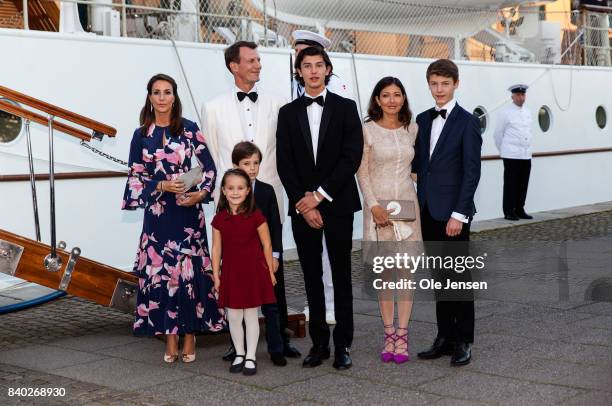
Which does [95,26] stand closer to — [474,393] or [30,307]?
[30,307]

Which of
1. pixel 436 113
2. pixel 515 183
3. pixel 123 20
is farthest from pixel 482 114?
pixel 436 113

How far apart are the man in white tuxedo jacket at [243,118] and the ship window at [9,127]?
346cm

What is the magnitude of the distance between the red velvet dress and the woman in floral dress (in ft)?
1.54

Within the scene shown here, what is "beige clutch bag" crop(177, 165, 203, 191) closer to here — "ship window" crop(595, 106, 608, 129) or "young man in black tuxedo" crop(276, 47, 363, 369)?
"young man in black tuxedo" crop(276, 47, 363, 369)

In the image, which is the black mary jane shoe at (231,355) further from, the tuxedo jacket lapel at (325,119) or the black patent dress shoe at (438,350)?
the tuxedo jacket lapel at (325,119)

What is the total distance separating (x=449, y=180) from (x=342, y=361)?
124 centimetres

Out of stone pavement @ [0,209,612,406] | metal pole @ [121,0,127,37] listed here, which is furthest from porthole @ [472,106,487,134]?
stone pavement @ [0,209,612,406]

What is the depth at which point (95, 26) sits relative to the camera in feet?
35.0

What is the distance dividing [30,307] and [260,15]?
5.26 metres

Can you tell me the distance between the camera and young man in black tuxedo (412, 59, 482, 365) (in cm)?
630

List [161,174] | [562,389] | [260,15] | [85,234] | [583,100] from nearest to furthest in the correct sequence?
[562,389]
[161,174]
[85,234]
[260,15]
[583,100]

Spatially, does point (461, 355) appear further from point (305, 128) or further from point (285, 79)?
point (285, 79)

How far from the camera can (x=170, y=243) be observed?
6719 millimetres

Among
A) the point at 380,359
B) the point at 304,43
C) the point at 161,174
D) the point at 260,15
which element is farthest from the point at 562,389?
the point at 260,15
